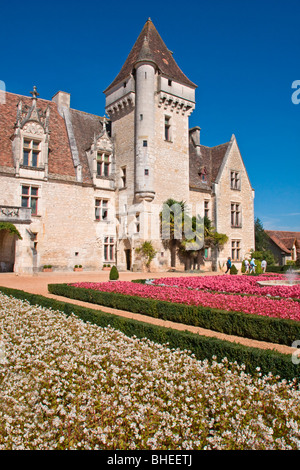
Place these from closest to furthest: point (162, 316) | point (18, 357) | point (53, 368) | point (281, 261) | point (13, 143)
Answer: point (53, 368) < point (18, 357) < point (162, 316) < point (13, 143) < point (281, 261)

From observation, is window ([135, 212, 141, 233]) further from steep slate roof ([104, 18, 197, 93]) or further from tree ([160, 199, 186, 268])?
steep slate roof ([104, 18, 197, 93])

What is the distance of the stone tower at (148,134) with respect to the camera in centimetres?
2539

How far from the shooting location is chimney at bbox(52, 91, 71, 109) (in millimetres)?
27688

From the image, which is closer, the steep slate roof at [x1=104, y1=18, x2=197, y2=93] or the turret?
the turret

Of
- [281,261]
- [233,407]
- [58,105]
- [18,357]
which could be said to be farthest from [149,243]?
[281,261]

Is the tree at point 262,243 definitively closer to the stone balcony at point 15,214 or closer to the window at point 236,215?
the window at point 236,215

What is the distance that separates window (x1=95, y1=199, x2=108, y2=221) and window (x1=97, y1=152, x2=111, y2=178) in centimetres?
201

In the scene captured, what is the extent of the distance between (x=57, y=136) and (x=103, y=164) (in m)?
3.82

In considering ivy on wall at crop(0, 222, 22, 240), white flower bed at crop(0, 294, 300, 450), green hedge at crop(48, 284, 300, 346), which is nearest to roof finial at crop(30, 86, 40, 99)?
ivy on wall at crop(0, 222, 22, 240)

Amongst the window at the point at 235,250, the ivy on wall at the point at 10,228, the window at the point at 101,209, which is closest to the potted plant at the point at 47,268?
the ivy on wall at the point at 10,228

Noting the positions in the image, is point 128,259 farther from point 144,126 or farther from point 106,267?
point 144,126

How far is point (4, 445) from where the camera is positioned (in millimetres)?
3277

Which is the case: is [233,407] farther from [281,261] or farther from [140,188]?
[281,261]

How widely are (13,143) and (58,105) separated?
20.5 ft
